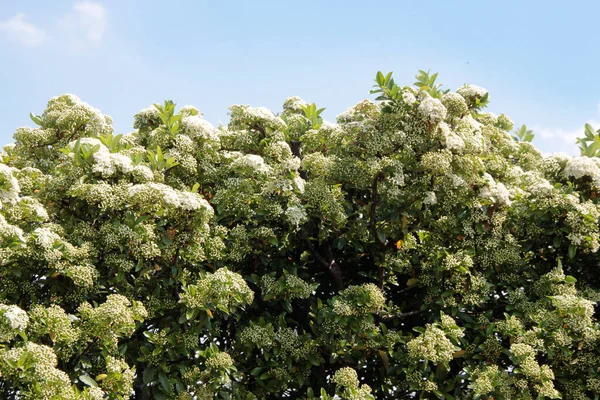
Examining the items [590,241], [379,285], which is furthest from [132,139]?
[590,241]

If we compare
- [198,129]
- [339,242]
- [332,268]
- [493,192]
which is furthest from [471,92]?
[198,129]

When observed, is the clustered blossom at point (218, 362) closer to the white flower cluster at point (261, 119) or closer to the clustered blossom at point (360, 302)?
the clustered blossom at point (360, 302)

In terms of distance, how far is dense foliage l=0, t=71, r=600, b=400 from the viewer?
5.86 meters

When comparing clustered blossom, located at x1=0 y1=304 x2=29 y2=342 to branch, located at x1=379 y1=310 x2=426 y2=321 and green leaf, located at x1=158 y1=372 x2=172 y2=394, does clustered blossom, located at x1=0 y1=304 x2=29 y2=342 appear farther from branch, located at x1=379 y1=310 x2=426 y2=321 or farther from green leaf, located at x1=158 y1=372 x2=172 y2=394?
branch, located at x1=379 y1=310 x2=426 y2=321

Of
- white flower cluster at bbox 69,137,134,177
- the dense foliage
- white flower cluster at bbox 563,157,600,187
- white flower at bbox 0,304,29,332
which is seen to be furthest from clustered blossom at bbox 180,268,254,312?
white flower cluster at bbox 563,157,600,187

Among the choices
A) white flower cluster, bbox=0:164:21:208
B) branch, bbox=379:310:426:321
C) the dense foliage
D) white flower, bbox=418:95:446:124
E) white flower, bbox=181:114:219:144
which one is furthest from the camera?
branch, bbox=379:310:426:321

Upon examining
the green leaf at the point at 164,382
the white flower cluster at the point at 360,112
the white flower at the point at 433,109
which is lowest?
the green leaf at the point at 164,382

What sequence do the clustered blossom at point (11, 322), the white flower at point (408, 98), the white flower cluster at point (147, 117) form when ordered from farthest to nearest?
the white flower cluster at point (147, 117) → the white flower at point (408, 98) → the clustered blossom at point (11, 322)

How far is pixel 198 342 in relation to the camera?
640 centimetres

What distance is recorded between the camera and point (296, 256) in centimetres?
771

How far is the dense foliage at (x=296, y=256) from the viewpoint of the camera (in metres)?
5.86

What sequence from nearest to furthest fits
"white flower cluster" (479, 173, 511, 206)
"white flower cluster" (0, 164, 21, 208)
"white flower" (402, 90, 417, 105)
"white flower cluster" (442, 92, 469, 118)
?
"white flower cluster" (0, 164, 21, 208) → "white flower" (402, 90, 417, 105) → "white flower cluster" (442, 92, 469, 118) → "white flower cluster" (479, 173, 511, 206)

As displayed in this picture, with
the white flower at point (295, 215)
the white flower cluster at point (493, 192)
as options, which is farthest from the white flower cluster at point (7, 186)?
the white flower cluster at point (493, 192)

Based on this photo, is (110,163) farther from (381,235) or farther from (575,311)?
(575,311)
